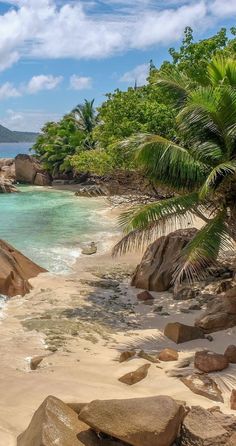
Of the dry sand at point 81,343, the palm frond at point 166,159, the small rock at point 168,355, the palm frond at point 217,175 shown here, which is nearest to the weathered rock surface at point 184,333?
the dry sand at point 81,343

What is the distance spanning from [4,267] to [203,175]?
6.12 metres

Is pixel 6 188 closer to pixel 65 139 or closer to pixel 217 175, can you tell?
pixel 65 139

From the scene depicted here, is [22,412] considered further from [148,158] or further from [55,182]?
[55,182]

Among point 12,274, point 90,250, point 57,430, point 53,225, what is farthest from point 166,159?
point 53,225

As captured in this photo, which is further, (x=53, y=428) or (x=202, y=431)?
(x=202, y=431)

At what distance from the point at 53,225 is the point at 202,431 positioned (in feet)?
72.8

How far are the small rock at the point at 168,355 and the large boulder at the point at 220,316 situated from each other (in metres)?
1.49

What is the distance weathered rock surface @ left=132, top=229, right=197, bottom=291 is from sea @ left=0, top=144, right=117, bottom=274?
10.6 ft

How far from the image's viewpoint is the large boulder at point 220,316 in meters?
10.0

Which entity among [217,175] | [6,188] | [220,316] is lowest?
[220,316]

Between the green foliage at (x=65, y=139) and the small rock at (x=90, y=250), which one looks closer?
the small rock at (x=90, y=250)

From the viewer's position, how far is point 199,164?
10.2 m

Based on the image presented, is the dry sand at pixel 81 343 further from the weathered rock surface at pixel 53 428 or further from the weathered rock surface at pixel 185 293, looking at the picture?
the weathered rock surface at pixel 53 428

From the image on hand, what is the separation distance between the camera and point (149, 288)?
13945 mm
